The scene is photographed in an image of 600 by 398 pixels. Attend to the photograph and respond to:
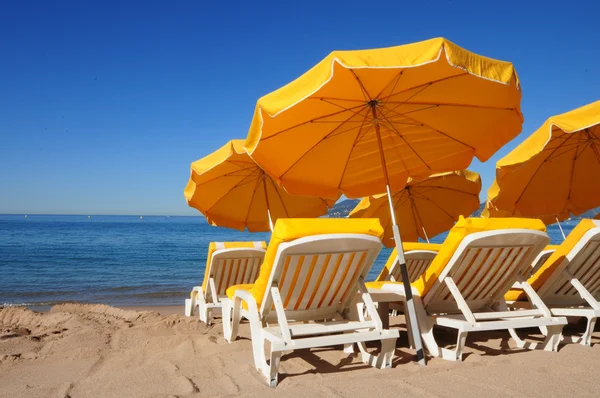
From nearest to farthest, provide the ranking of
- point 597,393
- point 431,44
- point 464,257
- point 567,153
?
1. point 597,393
2. point 431,44
3. point 464,257
4. point 567,153

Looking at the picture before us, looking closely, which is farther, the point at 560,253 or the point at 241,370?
the point at 560,253

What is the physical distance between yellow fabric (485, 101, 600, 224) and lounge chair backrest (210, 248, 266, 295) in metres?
3.51

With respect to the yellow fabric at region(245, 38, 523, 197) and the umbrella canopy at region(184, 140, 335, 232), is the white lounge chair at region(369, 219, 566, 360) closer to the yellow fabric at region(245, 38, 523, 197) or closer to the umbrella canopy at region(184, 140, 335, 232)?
the yellow fabric at region(245, 38, 523, 197)

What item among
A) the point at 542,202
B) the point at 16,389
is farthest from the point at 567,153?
the point at 16,389

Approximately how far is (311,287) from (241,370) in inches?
32.7

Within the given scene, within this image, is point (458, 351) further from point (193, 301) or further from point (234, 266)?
point (193, 301)

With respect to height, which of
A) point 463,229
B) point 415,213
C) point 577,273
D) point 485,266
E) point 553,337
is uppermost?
point 415,213

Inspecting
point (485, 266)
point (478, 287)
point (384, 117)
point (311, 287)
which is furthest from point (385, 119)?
point (311, 287)

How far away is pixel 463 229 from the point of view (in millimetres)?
3609

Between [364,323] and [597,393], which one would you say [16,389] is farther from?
[597,393]

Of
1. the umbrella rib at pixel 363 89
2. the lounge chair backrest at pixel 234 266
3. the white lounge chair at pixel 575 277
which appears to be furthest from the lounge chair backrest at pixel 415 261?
the umbrella rib at pixel 363 89

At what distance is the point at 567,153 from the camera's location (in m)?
6.87

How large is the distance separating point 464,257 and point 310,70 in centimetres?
195

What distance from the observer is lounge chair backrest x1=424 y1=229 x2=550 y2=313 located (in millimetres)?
3686
